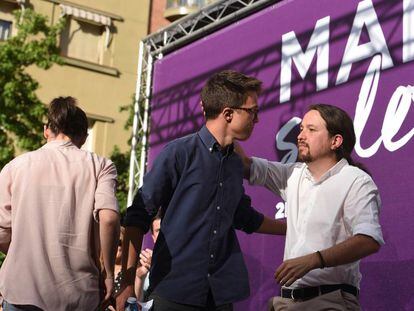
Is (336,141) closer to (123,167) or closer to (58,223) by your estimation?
(58,223)

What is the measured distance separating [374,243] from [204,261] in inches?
26.7

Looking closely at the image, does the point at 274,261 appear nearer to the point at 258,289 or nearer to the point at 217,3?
the point at 258,289

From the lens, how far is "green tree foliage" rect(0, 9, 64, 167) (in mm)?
12195

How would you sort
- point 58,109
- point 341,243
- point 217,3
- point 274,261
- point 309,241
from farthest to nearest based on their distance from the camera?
point 217,3 → point 274,261 → point 58,109 → point 309,241 → point 341,243

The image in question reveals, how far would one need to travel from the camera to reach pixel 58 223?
3.53 m

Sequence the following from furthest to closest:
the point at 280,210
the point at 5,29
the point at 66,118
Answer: the point at 5,29, the point at 280,210, the point at 66,118

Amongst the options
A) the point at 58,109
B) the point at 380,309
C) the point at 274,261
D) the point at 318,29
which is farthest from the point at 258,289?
the point at 58,109

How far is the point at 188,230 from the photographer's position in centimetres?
329

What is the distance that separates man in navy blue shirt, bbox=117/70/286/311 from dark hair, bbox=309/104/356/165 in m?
0.37

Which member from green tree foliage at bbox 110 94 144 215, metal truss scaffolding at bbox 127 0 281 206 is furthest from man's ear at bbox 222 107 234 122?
green tree foliage at bbox 110 94 144 215

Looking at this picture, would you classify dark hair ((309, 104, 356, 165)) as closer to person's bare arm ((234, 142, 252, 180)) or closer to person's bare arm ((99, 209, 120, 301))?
person's bare arm ((234, 142, 252, 180))

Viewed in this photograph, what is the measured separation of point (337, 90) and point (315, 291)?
9.92 ft

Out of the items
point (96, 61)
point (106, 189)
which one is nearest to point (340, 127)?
point (106, 189)

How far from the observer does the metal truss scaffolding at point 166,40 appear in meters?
7.91
